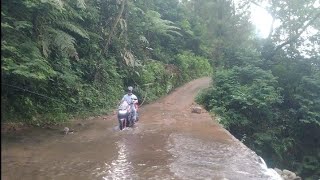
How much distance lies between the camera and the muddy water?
23.4ft

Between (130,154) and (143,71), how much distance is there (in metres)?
10.8

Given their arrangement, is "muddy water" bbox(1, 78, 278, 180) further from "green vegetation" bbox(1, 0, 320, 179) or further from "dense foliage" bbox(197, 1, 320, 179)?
"dense foliage" bbox(197, 1, 320, 179)

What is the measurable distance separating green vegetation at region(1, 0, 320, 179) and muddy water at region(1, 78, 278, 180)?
5.05 ft

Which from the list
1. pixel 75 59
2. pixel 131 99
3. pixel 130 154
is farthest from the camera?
pixel 75 59

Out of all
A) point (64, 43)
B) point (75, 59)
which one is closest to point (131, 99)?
point (64, 43)

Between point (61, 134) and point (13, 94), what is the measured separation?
1951mm

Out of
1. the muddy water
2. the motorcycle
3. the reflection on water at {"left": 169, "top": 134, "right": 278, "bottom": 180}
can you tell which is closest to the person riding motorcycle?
the motorcycle

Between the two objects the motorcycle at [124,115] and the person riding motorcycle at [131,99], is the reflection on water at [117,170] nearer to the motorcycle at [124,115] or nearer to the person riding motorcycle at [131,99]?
the motorcycle at [124,115]

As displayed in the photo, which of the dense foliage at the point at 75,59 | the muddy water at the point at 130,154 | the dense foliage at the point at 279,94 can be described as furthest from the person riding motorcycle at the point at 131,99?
the dense foliage at the point at 279,94

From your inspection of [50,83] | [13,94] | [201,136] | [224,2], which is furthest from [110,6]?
[224,2]

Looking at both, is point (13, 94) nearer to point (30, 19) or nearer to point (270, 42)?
point (30, 19)

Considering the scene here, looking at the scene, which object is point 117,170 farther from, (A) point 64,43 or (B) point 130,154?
(A) point 64,43

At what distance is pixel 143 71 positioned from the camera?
19219mm

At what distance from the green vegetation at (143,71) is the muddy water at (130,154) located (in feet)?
5.05
